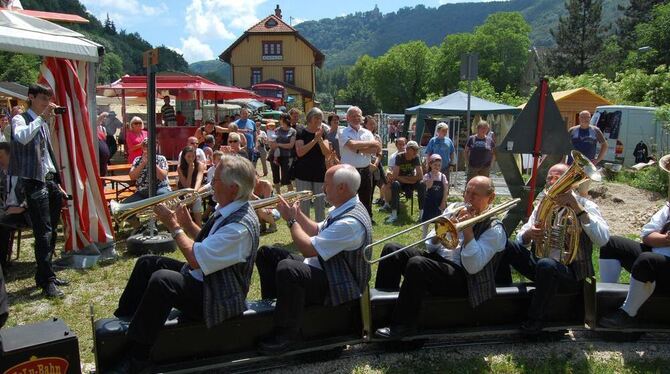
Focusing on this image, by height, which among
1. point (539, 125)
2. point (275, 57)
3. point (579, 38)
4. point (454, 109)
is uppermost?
point (579, 38)

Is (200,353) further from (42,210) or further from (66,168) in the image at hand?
(66,168)

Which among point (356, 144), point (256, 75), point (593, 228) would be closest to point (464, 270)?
point (593, 228)

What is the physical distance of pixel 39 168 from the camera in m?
5.20

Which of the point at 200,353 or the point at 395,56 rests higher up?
the point at 395,56

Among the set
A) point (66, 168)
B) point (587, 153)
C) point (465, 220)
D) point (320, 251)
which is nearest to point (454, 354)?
point (465, 220)

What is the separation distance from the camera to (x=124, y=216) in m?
4.35

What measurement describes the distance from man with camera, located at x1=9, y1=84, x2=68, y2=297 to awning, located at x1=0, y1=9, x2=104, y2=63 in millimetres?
382

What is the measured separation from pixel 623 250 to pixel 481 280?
1.53m

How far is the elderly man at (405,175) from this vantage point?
30.9 ft

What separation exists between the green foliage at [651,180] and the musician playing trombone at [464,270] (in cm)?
846

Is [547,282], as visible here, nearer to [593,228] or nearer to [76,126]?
[593,228]

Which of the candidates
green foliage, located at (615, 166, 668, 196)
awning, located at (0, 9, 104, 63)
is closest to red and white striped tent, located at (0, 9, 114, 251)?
awning, located at (0, 9, 104, 63)

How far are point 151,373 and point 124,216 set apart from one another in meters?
1.40

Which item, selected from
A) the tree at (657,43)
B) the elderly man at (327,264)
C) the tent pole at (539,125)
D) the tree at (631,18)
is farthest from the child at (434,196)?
the tree at (631,18)
